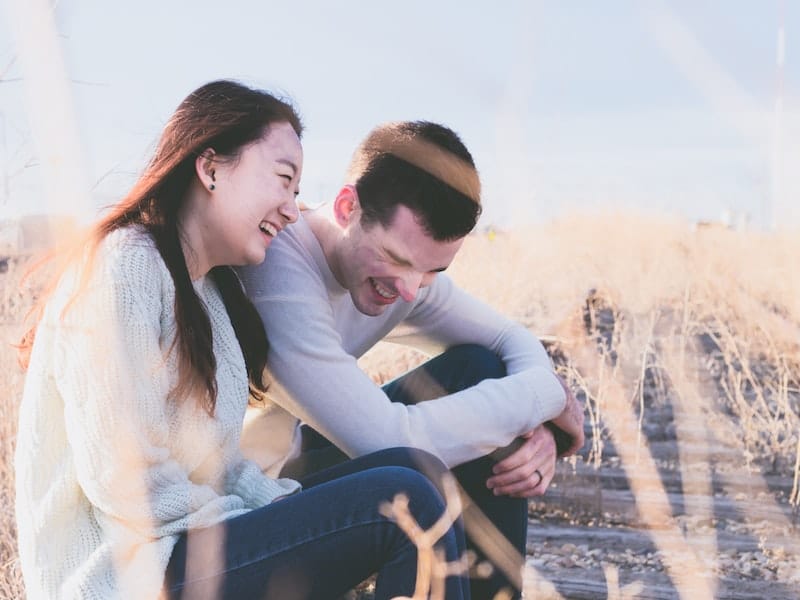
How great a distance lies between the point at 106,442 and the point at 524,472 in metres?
1.17

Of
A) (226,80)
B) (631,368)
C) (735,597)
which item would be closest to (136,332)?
(226,80)

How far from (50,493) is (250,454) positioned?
0.75 m

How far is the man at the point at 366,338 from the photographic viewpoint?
233 centimetres

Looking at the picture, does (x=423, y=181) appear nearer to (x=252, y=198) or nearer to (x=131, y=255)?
(x=252, y=198)

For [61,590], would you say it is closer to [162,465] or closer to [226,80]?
[162,465]

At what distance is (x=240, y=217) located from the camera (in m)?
2.01

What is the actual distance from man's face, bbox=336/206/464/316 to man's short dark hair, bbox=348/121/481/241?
0.07ft

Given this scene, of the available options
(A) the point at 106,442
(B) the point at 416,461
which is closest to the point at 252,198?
(A) the point at 106,442

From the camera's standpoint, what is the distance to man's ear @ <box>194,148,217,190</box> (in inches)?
78.3

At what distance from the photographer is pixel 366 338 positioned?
9.22 feet

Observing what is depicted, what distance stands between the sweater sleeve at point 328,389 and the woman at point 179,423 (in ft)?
0.75

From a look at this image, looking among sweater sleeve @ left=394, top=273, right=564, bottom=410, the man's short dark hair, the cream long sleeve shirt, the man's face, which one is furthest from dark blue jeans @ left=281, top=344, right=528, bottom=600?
the man's short dark hair

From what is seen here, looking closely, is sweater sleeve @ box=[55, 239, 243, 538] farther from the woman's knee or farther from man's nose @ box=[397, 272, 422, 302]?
man's nose @ box=[397, 272, 422, 302]

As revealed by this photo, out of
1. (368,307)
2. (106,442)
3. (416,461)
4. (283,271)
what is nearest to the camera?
(106,442)
